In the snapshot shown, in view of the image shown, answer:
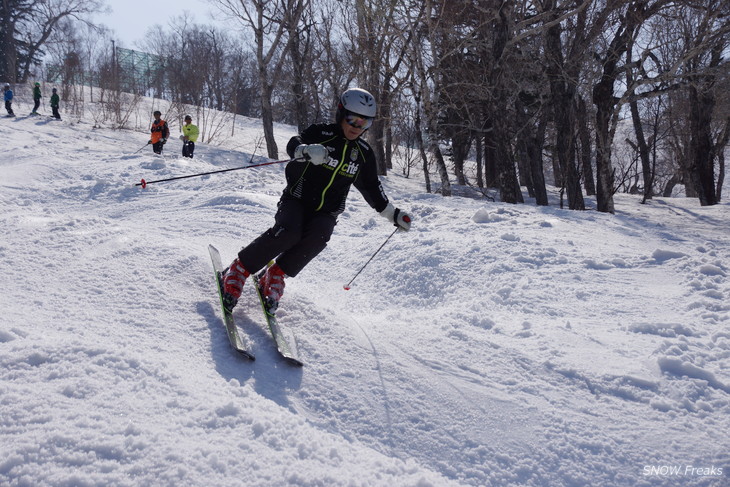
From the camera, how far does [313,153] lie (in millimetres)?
3299

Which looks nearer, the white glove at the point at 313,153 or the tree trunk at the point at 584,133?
the white glove at the point at 313,153

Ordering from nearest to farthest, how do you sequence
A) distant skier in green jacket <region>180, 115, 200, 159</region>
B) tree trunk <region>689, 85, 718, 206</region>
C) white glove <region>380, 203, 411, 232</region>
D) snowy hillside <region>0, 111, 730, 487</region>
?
snowy hillside <region>0, 111, 730, 487</region>
white glove <region>380, 203, 411, 232</region>
distant skier in green jacket <region>180, 115, 200, 159</region>
tree trunk <region>689, 85, 718, 206</region>

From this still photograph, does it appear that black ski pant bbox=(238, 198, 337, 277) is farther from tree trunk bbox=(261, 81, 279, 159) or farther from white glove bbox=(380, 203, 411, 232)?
tree trunk bbox=(261, 81, 279, 159)

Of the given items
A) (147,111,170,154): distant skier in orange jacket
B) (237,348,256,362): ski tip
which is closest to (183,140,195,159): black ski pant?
(147,111,170,154): distant skier in orange jacket

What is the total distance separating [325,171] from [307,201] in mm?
Result: 255

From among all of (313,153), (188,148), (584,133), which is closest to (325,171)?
(313,153)

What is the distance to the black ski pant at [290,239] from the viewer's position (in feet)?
11.1

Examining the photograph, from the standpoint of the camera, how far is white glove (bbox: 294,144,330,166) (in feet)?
10.8

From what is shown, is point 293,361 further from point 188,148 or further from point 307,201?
point 188,148

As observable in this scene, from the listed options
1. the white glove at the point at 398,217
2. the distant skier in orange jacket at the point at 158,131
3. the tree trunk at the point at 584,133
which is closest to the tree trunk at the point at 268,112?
the distant skier in orange jacket at the point at 158,131

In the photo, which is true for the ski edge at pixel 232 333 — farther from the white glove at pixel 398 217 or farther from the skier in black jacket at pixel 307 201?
the white glove at pixel 398 217

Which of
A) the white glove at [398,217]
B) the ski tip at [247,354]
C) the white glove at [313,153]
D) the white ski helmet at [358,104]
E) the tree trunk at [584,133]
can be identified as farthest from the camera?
the tree trunk at [584,133]

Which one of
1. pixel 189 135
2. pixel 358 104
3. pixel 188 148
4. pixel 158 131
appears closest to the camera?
pixel 358 104

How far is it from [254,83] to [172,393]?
46.8 m
